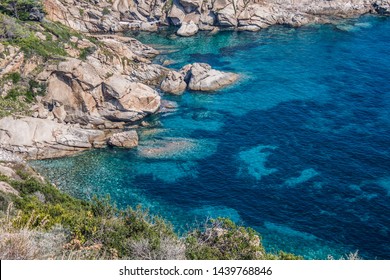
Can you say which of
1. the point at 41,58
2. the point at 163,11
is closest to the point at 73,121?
the point at 41,58

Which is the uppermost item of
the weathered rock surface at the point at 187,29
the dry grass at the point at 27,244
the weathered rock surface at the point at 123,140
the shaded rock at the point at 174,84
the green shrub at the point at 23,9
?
the dry grass at the point at 27,244

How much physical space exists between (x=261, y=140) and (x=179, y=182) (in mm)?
13096

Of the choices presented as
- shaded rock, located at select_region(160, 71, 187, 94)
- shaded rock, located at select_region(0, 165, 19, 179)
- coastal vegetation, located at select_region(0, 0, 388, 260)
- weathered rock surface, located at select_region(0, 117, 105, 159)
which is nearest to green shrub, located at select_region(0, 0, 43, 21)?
coastal vegetation, located at select_region(0, 0, 388, 260)

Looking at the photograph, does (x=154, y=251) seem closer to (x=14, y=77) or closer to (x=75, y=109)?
(x=75, y=109)

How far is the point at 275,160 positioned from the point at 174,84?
2311 cm

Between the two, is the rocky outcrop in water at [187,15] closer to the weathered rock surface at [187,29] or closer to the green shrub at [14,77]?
the weathered rock surface at [187,29]

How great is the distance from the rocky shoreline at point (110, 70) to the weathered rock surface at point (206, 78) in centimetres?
15

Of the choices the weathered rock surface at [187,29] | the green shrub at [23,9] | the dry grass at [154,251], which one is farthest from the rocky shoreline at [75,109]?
the dry grass at [154,251]

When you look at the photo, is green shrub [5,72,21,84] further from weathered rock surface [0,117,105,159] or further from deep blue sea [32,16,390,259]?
deep blue sea [32,16,390,259]

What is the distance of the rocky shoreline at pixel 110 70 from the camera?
60.2 m

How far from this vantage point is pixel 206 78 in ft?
251

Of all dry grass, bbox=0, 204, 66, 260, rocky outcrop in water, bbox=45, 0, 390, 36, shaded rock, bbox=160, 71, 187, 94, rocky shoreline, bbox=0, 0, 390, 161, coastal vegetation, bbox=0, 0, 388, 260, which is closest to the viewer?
dry grass, bbox=0, 204, 66, 260

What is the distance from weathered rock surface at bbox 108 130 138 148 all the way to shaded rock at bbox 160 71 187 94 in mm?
15223

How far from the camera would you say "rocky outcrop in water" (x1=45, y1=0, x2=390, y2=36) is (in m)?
97.6
